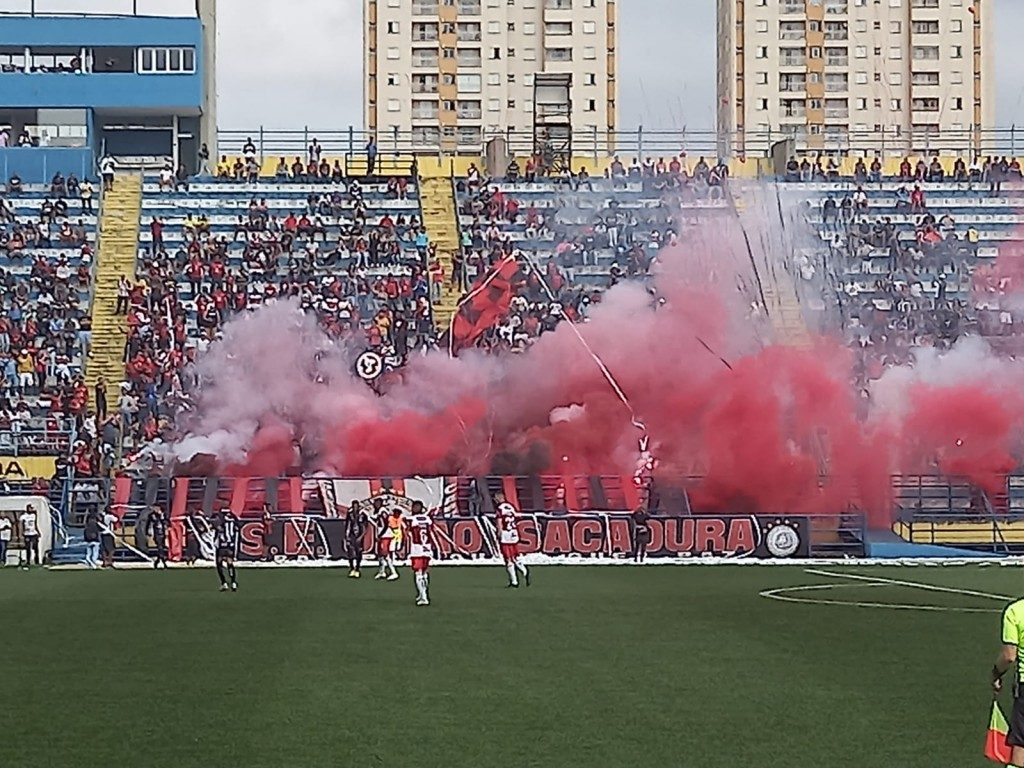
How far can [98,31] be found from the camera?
207ft

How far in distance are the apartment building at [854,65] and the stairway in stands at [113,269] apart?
56040 mm

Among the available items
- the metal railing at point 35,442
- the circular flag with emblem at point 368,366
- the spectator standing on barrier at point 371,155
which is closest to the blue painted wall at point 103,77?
the spectator standing on barrier at point 371,155

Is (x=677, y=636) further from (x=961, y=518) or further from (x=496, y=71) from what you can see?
(x=496, y=71)

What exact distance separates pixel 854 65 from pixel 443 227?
6117 cm

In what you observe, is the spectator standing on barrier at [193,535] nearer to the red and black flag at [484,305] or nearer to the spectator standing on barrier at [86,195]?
the red and black flag at [484,305]

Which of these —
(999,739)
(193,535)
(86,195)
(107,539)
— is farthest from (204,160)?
(999,739)

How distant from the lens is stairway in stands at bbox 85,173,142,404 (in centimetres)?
4638

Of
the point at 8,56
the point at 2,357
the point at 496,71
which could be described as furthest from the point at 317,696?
the point at 496,71

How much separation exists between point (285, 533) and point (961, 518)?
14.9 meters

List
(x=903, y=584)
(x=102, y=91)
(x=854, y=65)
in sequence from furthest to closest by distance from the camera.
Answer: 1. (x=854, y=65)
2. (x=102, y=91)
3. (x=903, y=584)

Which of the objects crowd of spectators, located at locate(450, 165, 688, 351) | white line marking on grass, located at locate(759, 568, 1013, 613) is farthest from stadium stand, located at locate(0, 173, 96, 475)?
white line marking on grass, located at locate(759, 568, 1013, 613)

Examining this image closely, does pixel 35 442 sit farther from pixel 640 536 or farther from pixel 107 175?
pixel 107 175

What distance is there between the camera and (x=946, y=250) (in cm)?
5084

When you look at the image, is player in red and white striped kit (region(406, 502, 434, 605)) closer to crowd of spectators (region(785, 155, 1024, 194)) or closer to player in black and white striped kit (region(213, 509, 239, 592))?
player in black and white striped kit (region(213, 509, 239, 592))
